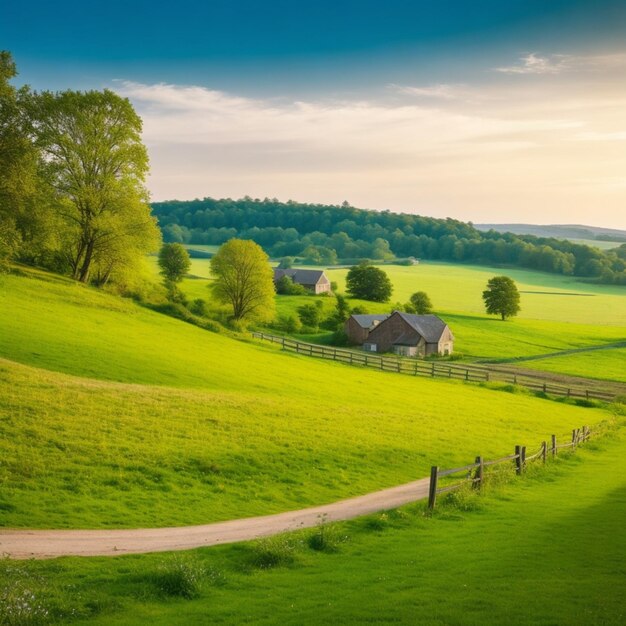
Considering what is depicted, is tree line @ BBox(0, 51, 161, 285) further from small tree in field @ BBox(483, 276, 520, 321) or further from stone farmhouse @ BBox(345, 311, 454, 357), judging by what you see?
small tree in field @ BBox(483, 276, 520, 321)

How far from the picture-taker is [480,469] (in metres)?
24.6

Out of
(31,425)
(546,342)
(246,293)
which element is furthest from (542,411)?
(546,342)

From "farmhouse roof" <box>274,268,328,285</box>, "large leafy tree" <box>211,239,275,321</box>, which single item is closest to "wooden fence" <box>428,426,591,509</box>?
"large leafy tree" <box>211,239,275,321</box>

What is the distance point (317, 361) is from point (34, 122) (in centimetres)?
3278

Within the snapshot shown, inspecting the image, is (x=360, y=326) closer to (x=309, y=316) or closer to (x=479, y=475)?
(x=309, y=316)

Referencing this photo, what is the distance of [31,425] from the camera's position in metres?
26.4

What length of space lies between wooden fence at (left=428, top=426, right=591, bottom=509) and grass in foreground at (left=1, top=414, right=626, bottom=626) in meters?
1.25

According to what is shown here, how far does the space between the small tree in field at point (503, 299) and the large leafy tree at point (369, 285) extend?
19.9m

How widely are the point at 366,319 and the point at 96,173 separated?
170 feet

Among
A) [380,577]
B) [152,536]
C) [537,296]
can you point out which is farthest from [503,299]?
[380,577]

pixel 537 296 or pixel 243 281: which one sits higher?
pixel 537 296

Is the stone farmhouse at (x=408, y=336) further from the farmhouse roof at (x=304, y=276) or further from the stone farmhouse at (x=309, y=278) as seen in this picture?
the farmhouse roof at (x=304, y=276)

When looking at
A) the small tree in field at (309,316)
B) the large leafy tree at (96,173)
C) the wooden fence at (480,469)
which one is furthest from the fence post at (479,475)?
the small tree in field at (309,316)

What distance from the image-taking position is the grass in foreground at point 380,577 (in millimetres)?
12312
